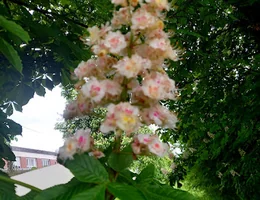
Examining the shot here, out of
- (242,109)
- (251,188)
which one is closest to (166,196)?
(242,109)

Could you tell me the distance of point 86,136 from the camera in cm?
56

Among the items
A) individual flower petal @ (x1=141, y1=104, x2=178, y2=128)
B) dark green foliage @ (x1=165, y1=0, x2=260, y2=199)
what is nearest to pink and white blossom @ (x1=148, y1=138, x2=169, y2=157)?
individual flower petal @ (x1=141, y1=104, x2=178, y2=128)

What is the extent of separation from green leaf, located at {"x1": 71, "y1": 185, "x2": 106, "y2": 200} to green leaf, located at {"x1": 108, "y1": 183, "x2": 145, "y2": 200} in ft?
0.04

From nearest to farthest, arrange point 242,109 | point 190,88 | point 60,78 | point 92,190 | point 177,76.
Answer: point 92,190 < point 60,78 < point 242,109 < point 177,76 < point 190,88

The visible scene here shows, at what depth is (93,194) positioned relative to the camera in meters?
0.49

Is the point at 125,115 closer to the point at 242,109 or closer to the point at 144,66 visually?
the point at 144,66

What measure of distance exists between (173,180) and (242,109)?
130cm

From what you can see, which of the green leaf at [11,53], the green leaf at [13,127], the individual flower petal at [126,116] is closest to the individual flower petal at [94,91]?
the individual flower petal at [126,116]

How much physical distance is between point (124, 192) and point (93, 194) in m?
0.04

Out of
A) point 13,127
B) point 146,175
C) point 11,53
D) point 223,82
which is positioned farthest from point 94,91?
point 223,82

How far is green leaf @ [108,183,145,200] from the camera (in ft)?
1.63

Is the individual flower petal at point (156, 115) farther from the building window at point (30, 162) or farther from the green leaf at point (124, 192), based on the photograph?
the building window at point (30, 162)

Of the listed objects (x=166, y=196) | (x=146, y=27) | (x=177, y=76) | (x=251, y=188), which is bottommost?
(x=166, y=196)

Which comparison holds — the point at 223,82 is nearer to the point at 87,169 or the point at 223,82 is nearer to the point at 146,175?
the point at 146,175
